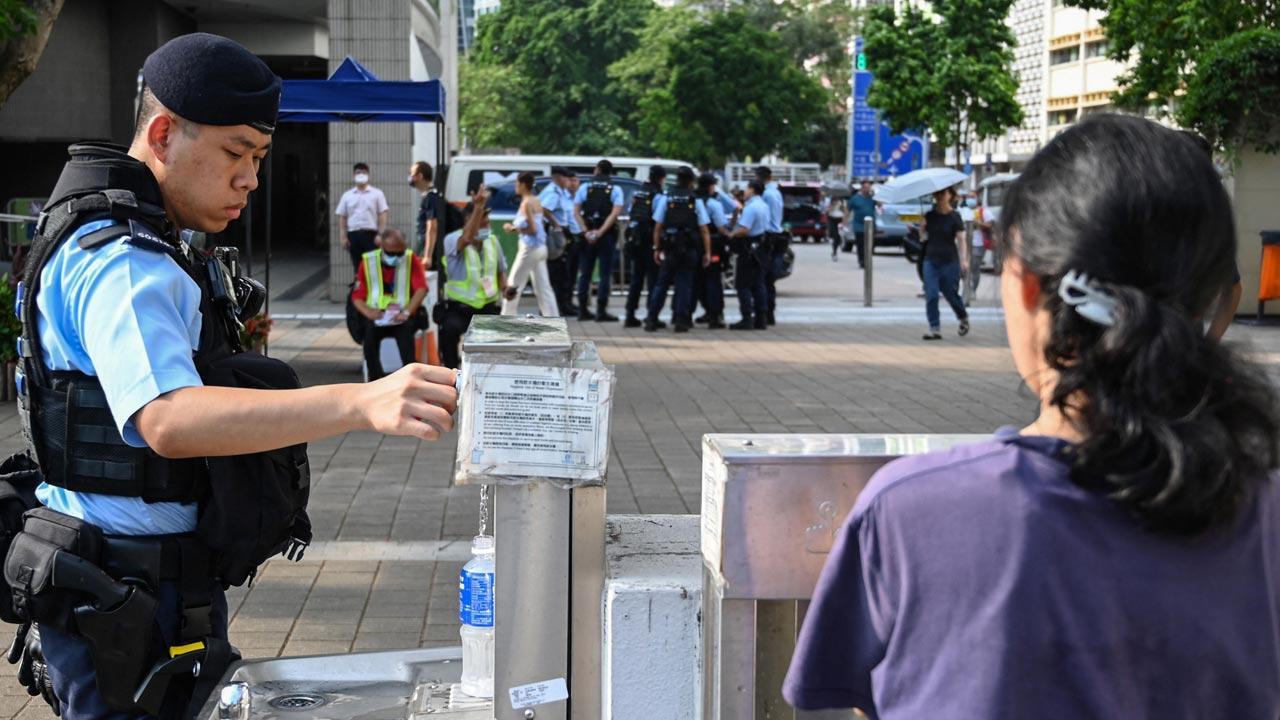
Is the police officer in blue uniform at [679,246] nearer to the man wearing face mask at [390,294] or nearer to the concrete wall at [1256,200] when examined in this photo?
the man wearing face mask at [390,294]

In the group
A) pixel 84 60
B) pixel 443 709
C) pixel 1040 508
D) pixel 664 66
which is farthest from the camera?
pixel 664 66

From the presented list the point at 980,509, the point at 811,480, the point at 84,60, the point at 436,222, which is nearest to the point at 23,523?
the point at 811,480

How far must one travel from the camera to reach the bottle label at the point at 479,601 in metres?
2.69

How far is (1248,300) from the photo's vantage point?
59.1ft

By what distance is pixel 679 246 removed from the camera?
16.5m

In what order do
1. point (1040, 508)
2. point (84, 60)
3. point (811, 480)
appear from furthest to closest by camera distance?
point (84, 60) < point (811, 480) < point (1040, 508)

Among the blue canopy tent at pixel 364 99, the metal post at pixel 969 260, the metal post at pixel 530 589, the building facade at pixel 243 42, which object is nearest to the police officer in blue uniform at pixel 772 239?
the metal post at pixel 969 260

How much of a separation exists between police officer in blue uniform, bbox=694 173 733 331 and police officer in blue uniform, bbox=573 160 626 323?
3.83 feet

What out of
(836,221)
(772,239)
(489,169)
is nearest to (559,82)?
(836,221)

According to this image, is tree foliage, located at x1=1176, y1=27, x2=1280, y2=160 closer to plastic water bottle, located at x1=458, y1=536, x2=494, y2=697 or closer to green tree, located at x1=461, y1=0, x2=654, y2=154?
plastic water bottle, located at x1=458, y1=536, x2=494, y2=697

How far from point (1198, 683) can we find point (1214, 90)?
56.1 ft

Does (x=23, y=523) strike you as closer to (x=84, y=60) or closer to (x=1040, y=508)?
(x=1040, y=508)

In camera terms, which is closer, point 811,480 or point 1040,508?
point 1040,508

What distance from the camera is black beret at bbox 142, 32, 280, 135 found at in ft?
7.95
